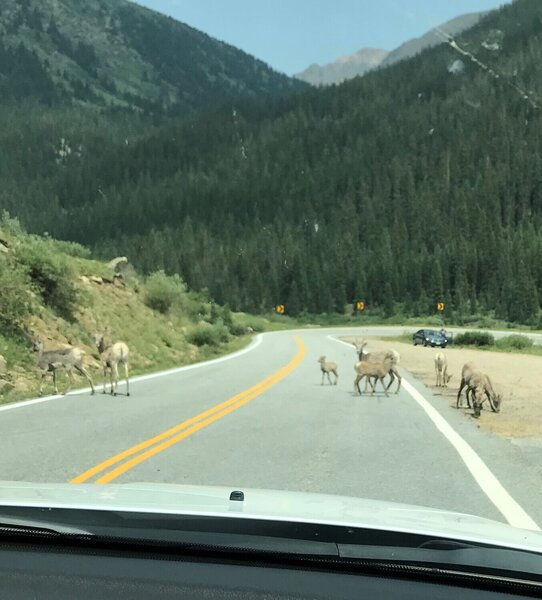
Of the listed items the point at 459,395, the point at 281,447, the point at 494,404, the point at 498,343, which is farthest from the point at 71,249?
the point at 498,343

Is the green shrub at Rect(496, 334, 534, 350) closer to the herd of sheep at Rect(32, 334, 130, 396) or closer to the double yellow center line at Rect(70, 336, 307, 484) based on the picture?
the double yellow center line at Rect(70, 336, 307, 484)

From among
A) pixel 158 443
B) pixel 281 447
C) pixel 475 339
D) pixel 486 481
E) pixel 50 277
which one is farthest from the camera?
pixel 475 339

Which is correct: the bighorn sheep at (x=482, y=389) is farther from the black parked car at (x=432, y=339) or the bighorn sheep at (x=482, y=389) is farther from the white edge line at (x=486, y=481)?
the black parked car at (x=432, y=339)

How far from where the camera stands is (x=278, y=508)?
3.64m

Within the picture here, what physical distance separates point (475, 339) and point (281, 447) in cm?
4517

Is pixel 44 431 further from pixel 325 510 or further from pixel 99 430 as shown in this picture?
pixel 325 510

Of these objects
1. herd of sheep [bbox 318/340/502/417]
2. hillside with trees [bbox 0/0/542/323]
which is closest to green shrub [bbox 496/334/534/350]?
herd of sheep [bbox 318/340/502/417]

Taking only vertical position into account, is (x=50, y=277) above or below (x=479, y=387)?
above

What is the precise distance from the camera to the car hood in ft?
10.7

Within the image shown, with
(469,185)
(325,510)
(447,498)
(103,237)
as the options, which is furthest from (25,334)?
(103,237)

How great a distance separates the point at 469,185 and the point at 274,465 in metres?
171

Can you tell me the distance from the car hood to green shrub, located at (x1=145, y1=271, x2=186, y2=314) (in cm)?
2654

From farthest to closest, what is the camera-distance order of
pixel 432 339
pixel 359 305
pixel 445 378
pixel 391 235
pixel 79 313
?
pixel 391 235, pixel 359 305, pixel 432 339, pixel 79 313, pixel 445 378

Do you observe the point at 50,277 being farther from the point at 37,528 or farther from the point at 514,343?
the point at 514,343
